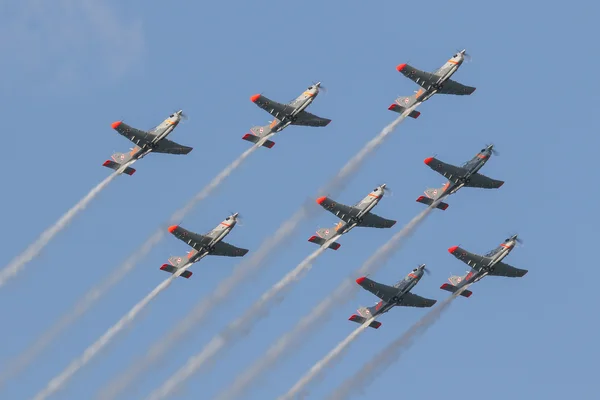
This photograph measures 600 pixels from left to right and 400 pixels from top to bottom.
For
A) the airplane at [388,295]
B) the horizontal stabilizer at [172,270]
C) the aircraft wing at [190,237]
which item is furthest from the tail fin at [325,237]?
the horizontal stabilizer at [172,270]

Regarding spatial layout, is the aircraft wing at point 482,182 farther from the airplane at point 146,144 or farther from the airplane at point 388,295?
the airplane at point 146,144

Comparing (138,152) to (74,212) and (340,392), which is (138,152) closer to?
(74,212)

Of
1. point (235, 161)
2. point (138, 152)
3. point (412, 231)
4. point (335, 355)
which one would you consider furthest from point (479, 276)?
point (138, 152)

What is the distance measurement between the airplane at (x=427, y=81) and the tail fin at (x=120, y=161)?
27388mm

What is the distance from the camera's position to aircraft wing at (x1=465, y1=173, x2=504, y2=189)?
148 m

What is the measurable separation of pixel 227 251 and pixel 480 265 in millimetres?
25898

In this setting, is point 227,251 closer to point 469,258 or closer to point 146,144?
point 146,144

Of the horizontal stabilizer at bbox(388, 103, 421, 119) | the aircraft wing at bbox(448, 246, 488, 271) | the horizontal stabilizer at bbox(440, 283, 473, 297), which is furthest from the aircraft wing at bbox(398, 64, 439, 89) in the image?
the horizontal stabilizer at bbox(440, 283, 473, 297)

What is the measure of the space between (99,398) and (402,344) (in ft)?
98.1

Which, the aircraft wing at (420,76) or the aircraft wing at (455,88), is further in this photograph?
the aircraft wing at (455,88)

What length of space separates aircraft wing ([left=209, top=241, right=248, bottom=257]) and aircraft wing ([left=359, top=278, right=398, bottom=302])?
1238cm

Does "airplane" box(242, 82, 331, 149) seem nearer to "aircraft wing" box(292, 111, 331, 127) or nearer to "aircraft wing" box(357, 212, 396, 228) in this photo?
"aircraft wing" box(292, 111, 331, 127)

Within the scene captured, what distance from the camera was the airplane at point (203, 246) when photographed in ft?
457

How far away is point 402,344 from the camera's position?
13912 cm
